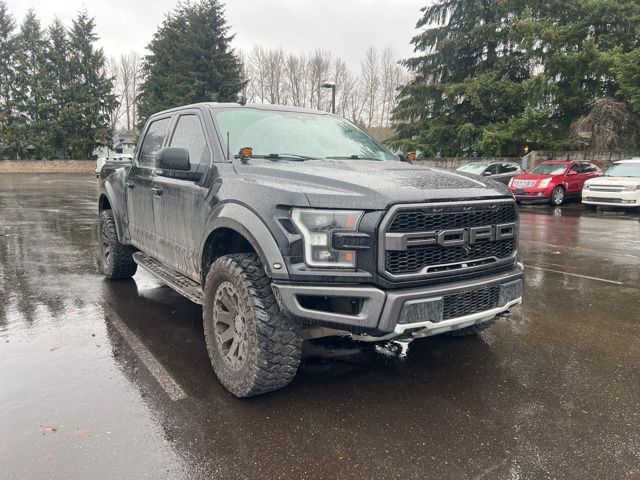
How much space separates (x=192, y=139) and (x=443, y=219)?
242cm

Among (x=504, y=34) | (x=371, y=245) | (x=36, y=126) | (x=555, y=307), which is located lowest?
(x=555, y=307)

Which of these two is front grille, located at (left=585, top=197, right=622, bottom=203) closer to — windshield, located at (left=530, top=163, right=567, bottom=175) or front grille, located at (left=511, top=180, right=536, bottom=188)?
front grille, located at (left=511, top=180, right=536, bottom=188)

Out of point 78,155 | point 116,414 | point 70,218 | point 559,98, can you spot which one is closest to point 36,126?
point 78,155

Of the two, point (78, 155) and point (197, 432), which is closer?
→ point (197, 432)

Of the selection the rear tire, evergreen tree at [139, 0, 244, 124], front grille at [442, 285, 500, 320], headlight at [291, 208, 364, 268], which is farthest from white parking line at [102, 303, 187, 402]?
evergreen tree at [139, 0, 244, 124]

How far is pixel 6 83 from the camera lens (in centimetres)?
4822

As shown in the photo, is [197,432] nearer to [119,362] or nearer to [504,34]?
[119,362]

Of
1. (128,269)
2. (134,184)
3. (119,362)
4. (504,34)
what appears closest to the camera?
(119,362)

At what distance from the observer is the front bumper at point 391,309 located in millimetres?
2867

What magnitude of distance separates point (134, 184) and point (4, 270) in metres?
3.20

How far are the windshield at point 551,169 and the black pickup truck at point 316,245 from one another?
56.6 ft

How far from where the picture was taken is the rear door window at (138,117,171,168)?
16.8 feet

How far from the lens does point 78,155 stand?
4884 cm

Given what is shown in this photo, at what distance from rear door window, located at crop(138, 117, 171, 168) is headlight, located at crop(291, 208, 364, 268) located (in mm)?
2730
